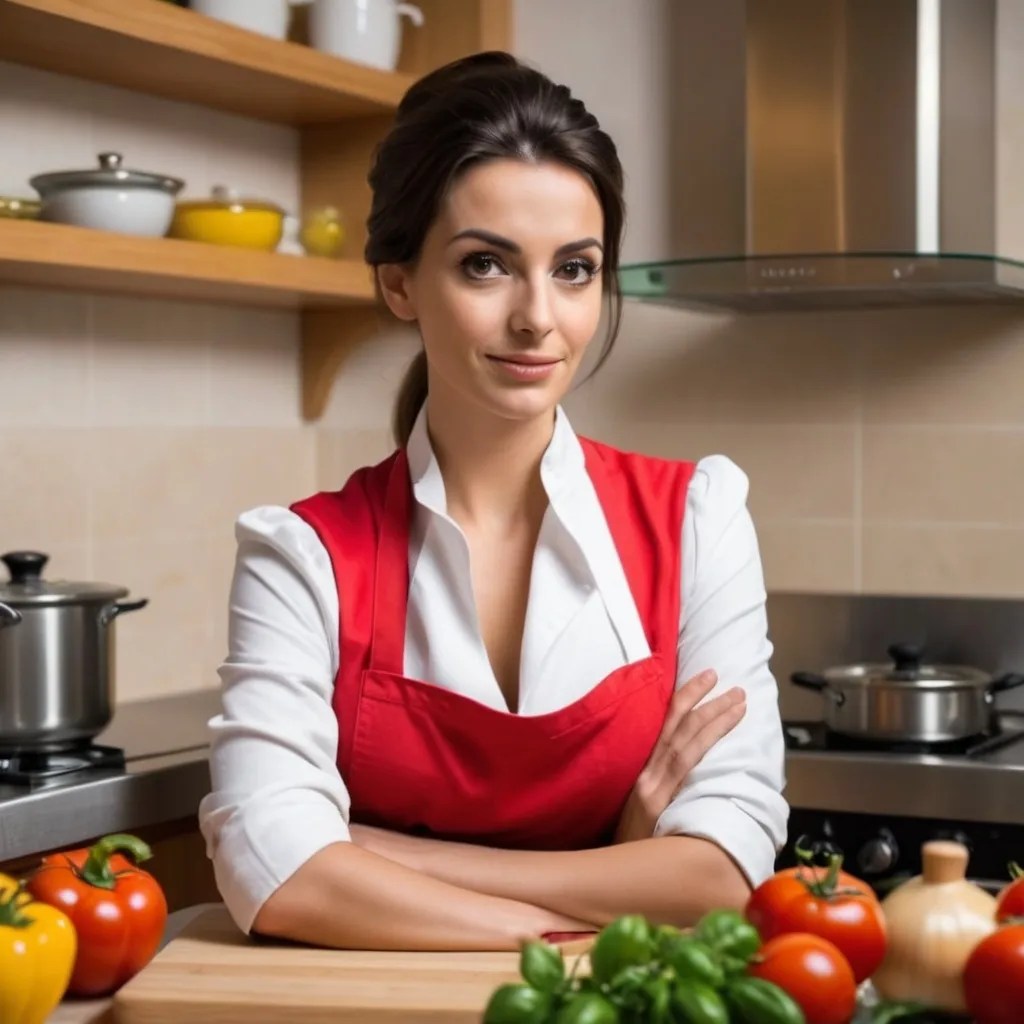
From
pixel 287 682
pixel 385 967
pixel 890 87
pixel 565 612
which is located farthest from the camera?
pixel 890 87

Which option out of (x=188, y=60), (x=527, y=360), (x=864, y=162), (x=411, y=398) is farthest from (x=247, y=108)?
(x=527, y=360)

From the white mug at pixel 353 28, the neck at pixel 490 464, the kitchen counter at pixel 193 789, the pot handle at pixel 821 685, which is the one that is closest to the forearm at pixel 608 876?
the neck at pixel 490 464

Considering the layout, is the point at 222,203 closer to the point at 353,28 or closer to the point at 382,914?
the point at 353,28

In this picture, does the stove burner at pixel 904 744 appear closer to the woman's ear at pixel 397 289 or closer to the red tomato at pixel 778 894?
the woman's ear at pixel 397 289

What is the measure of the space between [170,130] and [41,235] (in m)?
0.65

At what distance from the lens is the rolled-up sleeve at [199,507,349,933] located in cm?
143

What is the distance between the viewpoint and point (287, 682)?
5.03 feet

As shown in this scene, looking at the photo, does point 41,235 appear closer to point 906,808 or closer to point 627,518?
point 627,518

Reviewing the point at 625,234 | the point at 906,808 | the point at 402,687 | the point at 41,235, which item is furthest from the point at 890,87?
the point at 402,687

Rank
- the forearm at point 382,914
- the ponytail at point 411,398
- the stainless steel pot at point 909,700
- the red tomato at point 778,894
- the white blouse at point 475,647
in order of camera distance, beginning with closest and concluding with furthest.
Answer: the red tomato at point 778,894 → the forearm at point 382,914 → the white blouse at point 475,647 → the ponytail at point 411,398 → the stainless steel pot at point 909,700

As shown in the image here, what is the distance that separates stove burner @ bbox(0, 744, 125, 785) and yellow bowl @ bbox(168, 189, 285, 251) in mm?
759

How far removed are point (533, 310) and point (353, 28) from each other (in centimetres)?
142

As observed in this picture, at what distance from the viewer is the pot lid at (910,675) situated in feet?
8.01

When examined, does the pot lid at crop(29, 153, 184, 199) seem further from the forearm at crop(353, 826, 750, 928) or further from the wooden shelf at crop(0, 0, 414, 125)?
the forearm at crop(353, 826, 750, 928)
